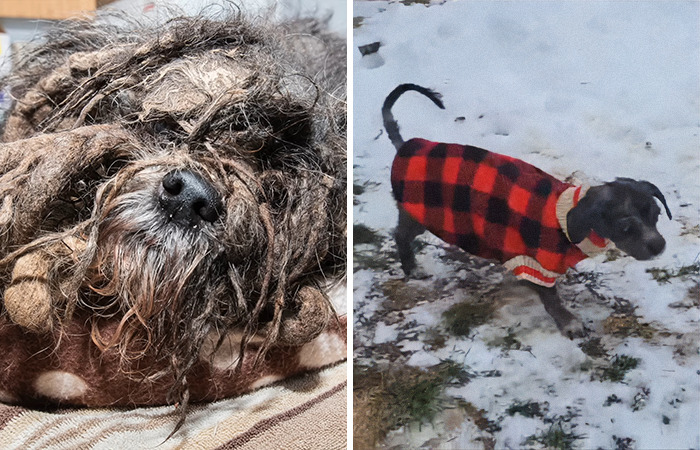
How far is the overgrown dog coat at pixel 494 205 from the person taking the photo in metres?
0.96

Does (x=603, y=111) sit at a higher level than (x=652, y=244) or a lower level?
higher

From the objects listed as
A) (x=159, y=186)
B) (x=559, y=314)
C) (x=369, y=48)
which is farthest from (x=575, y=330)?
(x=159, y=186)

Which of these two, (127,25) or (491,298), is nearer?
(491,298)

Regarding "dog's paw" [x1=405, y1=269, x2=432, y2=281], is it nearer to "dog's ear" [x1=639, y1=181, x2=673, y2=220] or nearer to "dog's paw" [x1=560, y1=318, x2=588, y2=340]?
"dog's paw" [x1=560, y1=318, x2=588, y2=340]

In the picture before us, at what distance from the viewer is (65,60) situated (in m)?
1.41

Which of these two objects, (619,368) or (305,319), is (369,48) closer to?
(305,319)

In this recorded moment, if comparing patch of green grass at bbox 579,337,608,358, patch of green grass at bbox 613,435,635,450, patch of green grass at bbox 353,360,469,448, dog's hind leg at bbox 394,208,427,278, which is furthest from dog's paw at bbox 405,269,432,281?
patch of green grass at bbox 613,435,635,450

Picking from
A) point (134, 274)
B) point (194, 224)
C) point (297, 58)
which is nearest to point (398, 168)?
point (194, 224)

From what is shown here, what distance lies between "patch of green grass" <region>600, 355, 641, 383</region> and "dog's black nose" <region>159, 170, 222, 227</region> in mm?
630

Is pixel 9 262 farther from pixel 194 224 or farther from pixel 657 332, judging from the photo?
pixel 657 332

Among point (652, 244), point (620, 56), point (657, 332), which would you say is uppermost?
point (620, 56)

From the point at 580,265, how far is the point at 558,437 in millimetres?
253

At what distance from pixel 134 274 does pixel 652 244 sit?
769mm

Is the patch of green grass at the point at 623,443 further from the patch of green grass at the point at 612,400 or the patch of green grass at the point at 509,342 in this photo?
the patch of green grass at the point at 509,342
